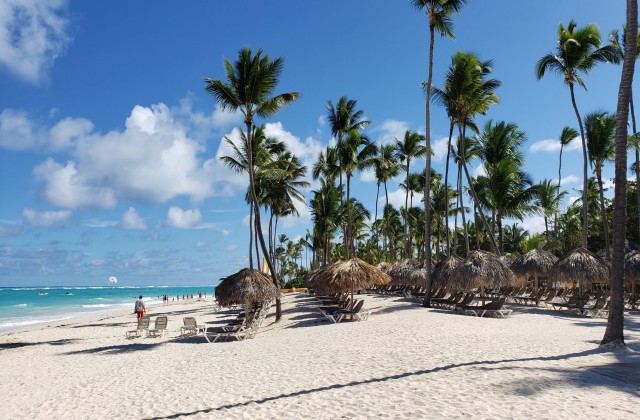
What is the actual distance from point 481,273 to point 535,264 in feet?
20.5

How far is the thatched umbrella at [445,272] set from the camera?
18625mm

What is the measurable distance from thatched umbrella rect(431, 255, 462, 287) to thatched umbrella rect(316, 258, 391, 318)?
3.37 metres

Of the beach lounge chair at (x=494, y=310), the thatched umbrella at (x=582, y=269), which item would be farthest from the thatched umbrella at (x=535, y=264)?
the beach lounge chair at (x=494, y=310)

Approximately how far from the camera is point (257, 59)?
1705cm

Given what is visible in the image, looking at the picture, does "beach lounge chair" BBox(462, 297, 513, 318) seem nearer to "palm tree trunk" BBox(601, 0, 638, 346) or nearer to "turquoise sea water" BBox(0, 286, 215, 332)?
"palm tree trunk" BBox(601, 0, 638, 346)

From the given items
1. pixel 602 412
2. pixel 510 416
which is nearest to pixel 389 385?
pixel 510 416

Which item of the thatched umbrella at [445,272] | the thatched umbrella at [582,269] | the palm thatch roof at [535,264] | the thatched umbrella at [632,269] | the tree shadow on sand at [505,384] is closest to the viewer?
Result: the tree shadow on sand at [505,384]

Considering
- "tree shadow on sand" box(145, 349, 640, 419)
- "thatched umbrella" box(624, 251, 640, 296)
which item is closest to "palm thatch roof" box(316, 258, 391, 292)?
"tree shadow on sand" box(145, 349, 640, 419)

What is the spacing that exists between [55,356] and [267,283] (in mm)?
6826

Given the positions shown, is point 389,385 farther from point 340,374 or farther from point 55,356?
point 55,356

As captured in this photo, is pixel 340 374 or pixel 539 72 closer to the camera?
pixel 340 374

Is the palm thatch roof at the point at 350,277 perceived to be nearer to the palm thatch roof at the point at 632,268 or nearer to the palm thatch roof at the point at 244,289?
the palm thatch roof at the point at 244,289

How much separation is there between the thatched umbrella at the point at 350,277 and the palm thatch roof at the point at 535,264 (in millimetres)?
9998

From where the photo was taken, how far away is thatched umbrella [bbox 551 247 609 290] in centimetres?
1780
